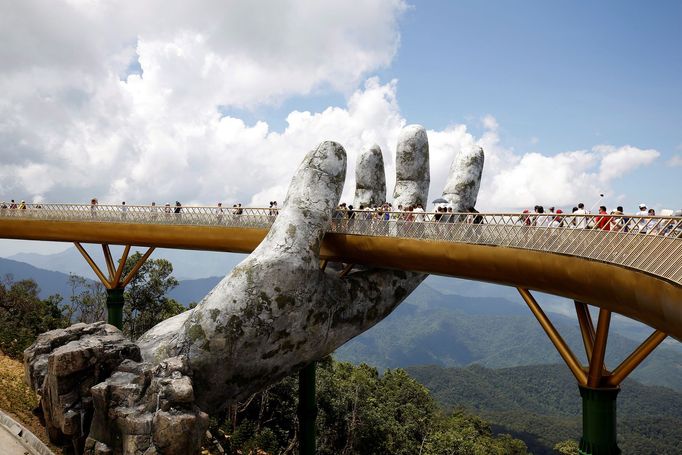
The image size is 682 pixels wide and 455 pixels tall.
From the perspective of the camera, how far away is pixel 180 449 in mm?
13016

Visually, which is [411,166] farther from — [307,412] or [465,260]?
[307,412]

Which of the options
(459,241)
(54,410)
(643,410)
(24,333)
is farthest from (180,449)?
(643,410)

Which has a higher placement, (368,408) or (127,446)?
(127,446)

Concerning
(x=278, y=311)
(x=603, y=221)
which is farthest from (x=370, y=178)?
(x=603, y=221)

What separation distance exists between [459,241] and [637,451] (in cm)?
13373

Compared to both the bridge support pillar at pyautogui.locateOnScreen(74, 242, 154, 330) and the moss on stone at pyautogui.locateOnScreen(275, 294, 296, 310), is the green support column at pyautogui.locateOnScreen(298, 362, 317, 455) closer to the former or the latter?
the moss on stone at pyautogui.locateOnScreen(275, 294, 296, 310)

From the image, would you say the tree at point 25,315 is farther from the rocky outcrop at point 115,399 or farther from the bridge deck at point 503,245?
the rocky outcrop at point 115,399

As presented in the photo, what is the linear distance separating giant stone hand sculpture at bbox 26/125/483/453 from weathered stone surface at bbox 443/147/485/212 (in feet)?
18.3

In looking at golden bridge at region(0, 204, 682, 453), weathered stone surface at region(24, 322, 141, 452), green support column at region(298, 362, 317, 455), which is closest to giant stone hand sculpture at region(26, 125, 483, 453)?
weathered stone surface at region(24, 322, 141, 452)

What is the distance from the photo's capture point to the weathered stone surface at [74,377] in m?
14.3

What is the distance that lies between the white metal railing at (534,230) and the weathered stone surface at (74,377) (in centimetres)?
750

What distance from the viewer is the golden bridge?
966 cm

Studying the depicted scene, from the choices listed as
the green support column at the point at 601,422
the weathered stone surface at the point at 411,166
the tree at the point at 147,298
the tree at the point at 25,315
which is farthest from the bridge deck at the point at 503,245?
the tree at the point at 147,298

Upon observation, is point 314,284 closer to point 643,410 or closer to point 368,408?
→ point 368,408
